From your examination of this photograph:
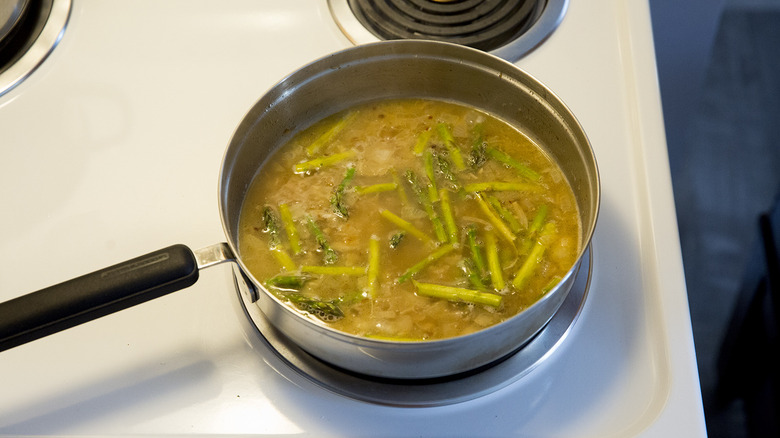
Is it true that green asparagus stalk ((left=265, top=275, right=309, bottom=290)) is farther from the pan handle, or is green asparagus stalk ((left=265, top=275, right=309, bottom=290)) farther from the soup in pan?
the pan handle

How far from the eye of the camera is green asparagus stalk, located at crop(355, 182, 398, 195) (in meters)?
1.07

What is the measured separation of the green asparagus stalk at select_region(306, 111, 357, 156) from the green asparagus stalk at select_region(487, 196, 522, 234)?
0.27m

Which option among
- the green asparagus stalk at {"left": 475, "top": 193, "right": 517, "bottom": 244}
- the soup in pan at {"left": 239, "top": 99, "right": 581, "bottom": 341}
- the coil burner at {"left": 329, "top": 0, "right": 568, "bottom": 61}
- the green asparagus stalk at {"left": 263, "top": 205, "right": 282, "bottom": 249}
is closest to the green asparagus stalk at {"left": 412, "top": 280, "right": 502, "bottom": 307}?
the soup in pan at {"left": 239, "top": 99, "right": 581, "bottom": 341}

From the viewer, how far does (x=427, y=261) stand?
993 mm

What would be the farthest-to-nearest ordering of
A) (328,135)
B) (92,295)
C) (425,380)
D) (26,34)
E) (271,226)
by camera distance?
(26,34)
(328,135)
(271,226)
(425,380)
(92,295)

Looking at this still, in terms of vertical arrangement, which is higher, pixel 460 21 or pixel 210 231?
pixel 460 21

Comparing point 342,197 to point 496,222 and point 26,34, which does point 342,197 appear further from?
point 26,34

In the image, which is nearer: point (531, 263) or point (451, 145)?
point (531, 263)

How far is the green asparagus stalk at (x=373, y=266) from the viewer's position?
0.96m

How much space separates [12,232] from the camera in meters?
1.07

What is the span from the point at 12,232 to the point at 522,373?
0.76 metres

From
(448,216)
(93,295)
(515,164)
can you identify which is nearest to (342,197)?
(448,216)

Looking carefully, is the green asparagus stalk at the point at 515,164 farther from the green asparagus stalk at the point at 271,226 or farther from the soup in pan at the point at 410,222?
the green asparagus stalk at the point at 271,226

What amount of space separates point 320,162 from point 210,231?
0.64 feet
